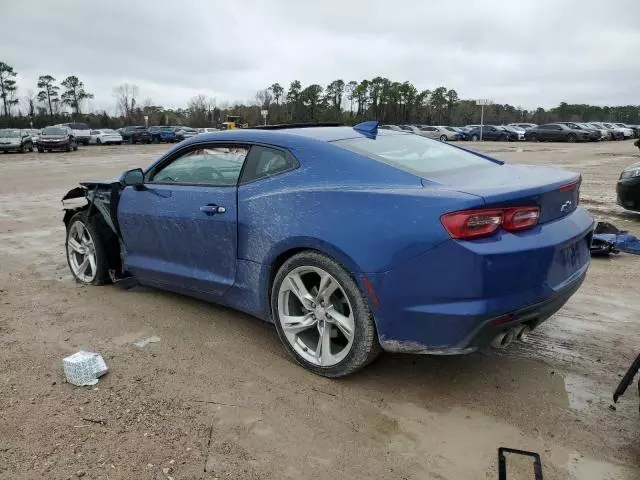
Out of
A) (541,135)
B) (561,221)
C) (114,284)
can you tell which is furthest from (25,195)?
(541,135)

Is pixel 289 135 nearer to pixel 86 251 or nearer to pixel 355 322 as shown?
pixel 355 322

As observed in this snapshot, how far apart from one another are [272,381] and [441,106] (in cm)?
8901

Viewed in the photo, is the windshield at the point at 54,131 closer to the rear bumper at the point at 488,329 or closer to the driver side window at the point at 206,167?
the driver side window at the point at 206,167

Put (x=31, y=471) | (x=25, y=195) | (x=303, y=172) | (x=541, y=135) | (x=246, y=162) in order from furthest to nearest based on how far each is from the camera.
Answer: (x=541, y=135)
(x=25, y=195)
(x=246, y=162)
(x=303, y=172)
(x=31, y=471)

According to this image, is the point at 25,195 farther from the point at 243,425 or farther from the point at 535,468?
the point at 535,468

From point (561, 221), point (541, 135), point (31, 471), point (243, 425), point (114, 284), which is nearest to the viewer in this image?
point (31, 471)

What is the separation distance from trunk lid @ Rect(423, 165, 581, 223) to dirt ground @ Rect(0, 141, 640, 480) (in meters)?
1.02

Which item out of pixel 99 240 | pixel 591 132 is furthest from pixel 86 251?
pixel 591 132

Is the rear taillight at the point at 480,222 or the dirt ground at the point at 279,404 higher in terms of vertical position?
the rear taillight at the point at 480,222

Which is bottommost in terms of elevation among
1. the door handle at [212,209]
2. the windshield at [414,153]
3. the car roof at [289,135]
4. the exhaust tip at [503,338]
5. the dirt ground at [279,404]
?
the dirt ground at [279,404]

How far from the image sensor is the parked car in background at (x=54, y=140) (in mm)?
31859

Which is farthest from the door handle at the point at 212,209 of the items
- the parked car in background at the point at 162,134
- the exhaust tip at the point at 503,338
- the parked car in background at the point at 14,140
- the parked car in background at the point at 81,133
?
the parked car in background at the point at 162,134

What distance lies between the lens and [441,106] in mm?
87312

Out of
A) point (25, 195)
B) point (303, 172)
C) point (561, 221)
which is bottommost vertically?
point (25, 195)
